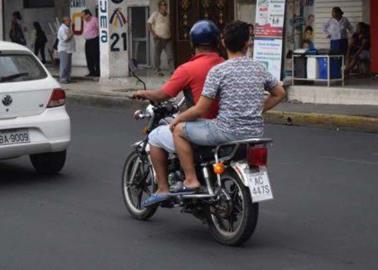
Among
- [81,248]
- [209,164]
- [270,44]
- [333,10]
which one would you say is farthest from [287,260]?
[333,10]

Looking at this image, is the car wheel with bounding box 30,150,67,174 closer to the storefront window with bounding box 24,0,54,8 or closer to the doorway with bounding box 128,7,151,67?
the doorway with bounding box 128,7,151,67

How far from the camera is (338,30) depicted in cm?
1861

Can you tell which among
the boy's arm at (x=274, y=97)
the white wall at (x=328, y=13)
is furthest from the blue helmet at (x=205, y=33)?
the white wall at (x=328, y=13)

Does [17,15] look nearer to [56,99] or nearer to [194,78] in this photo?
[56,99]

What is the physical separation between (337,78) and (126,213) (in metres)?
10.0

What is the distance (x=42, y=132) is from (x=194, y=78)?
3.17 metres

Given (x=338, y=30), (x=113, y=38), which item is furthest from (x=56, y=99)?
(x=113, y=38)

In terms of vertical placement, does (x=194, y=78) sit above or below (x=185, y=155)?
above

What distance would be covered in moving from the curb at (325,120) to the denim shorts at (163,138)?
7.55 m

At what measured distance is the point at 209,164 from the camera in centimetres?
671

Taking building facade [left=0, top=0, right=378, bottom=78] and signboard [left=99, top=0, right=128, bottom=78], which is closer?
building facade [left=0, top=0, right=378, bottom=78]

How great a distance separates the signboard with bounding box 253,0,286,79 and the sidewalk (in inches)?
35.9

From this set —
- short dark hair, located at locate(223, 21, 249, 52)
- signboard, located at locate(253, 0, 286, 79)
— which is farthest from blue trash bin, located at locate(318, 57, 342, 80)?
short dark hair, located at locate(223, 21, 249, 52)

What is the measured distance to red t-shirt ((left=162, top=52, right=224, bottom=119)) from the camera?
A: 21.9 feet
